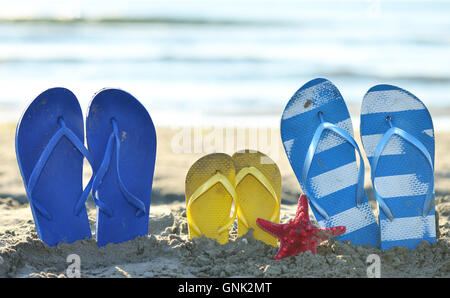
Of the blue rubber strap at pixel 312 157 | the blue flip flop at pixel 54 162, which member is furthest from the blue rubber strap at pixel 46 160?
the blue rubber strap at pixel 312 157

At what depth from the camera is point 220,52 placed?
26.4 ft

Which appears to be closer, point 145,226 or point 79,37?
point 145,226

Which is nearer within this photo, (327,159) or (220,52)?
(327,159)

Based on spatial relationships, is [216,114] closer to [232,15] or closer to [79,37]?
[79,37]

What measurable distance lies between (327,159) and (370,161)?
18cm

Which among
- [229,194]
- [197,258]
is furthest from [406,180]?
[197,258]

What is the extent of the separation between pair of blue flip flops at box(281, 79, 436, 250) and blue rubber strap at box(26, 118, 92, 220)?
0.86 metres

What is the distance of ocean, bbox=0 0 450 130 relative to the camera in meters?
5.89

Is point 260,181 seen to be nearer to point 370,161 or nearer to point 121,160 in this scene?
point 370,161

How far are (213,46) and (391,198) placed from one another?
19.9 ft

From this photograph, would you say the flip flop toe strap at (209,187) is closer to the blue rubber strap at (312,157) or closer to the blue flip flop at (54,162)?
the blue rubber strap at (312,157)

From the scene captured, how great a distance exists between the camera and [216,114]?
5.39 meters

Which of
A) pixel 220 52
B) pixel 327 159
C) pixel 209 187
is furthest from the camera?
pixel 220 52

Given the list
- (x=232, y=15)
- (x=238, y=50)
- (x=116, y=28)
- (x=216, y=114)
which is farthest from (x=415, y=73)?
(x=116, y=28)
